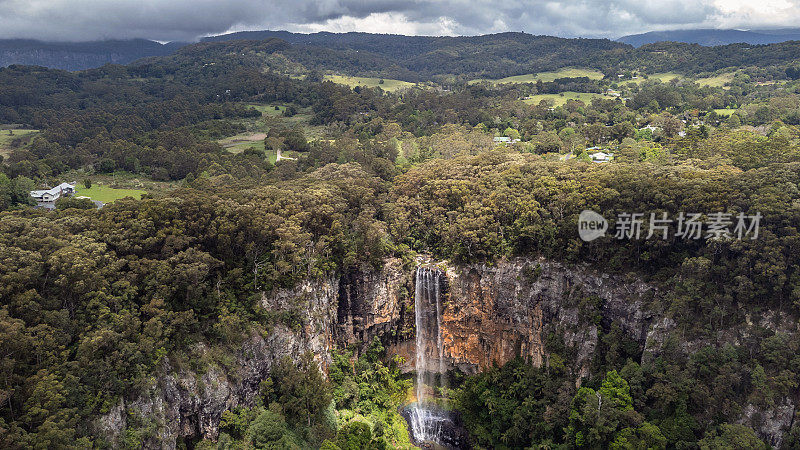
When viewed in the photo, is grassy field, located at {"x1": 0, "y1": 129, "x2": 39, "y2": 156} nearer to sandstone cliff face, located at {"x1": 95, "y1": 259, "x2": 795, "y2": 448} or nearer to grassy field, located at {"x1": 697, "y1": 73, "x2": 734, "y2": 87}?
sandstone cliff face, located at {"x1": 95, "y1": 259, "x2": 795, "y2": 448}

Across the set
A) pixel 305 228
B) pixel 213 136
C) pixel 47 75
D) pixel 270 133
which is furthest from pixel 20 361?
pixel 47 75

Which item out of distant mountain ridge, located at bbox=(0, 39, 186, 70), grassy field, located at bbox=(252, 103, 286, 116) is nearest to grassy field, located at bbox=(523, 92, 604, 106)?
grassy field, located at bbox=(252, 103, 286, 116)

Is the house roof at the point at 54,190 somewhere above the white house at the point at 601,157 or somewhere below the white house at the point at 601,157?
below

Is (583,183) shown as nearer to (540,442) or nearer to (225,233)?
(540,442)

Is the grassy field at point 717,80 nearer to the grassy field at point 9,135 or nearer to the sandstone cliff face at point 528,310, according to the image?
the sandstone cliff face at point 528,310

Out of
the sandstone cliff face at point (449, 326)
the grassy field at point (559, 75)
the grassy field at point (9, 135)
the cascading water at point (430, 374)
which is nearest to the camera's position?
the sandstone cliff face at point (449, 326)

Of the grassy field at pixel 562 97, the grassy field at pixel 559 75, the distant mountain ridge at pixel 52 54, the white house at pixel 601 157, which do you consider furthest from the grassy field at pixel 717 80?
the distant mountain ridge at pixel 52 54

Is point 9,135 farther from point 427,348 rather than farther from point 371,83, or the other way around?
point 371,83
